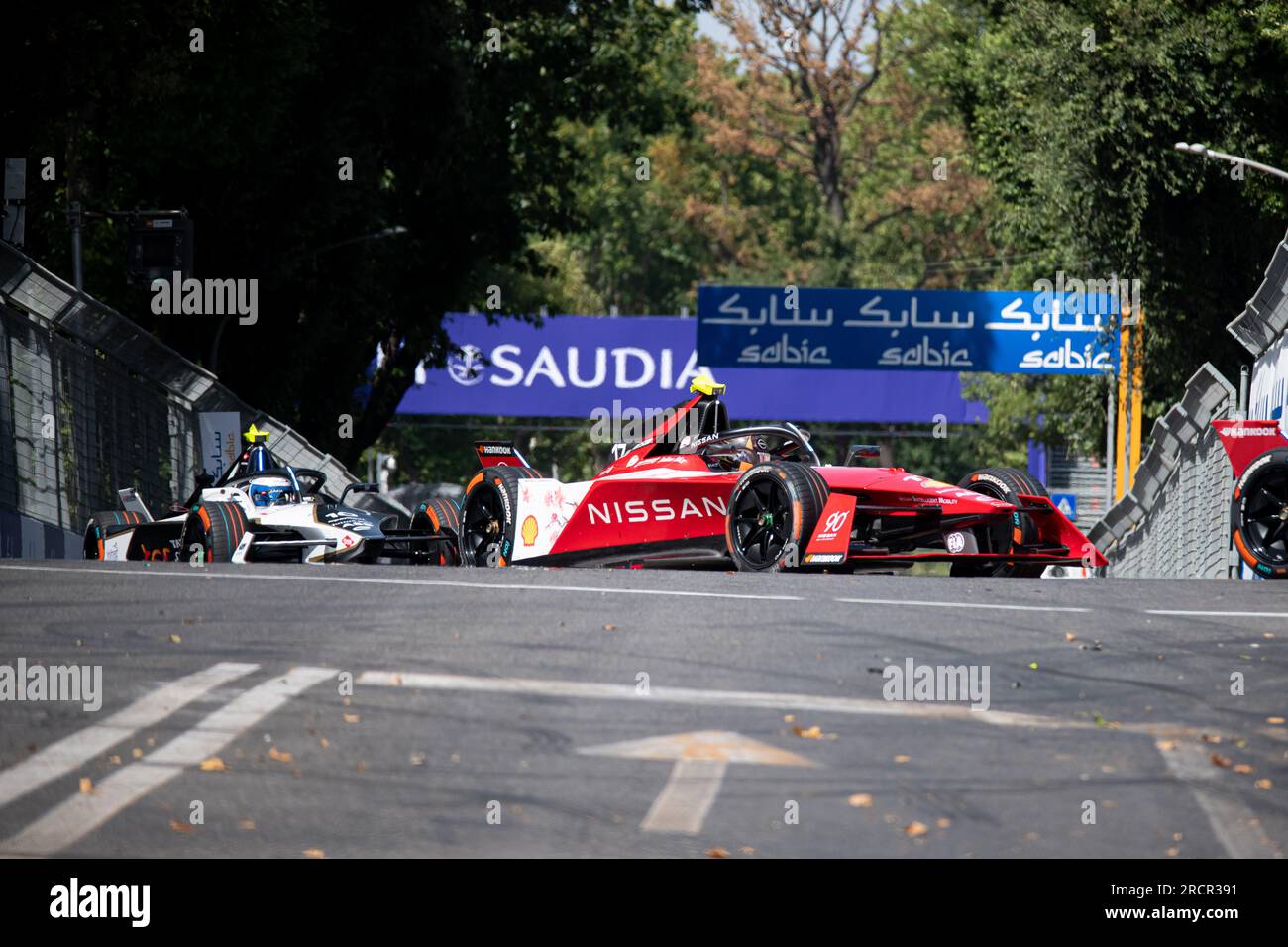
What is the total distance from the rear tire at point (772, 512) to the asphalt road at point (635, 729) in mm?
2451

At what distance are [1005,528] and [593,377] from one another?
33.9 m

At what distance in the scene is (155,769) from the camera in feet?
23.2

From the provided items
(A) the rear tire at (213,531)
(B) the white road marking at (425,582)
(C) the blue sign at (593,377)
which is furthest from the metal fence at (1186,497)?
(C) the blue sign at (593,377)

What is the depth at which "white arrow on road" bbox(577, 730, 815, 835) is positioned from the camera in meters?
6.57

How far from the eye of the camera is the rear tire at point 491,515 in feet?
53.2

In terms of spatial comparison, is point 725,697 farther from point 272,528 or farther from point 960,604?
point 272,528

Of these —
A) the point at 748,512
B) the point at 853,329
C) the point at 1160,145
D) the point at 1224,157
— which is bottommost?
the point at 748,512

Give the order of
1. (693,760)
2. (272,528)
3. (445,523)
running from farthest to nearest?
(272,528) < (445,523) < (693,760)

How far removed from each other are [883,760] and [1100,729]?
100cm

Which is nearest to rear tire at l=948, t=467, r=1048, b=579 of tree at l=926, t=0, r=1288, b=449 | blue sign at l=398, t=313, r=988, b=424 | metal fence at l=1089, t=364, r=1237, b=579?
metal fence at l=1089, t=364, r=1237, b=579

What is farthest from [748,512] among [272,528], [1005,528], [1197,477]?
[1197,477]

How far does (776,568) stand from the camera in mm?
13727

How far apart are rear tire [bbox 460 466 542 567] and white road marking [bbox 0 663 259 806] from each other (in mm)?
7505

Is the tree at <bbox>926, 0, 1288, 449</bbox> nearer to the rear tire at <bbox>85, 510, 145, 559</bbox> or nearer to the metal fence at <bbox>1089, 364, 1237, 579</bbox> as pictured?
the metal fence at <bbox>1089, 364, 1237, 579</bbox>
